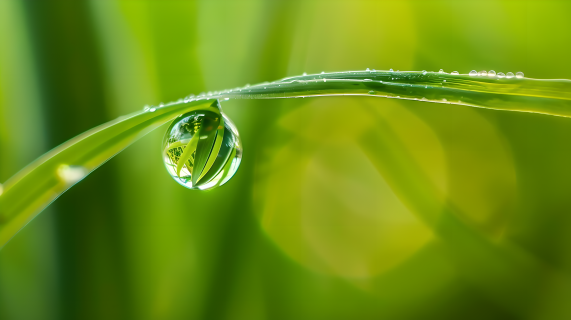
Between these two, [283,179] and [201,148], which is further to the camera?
[283,179]

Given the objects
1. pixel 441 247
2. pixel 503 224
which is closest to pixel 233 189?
pixel 441 247

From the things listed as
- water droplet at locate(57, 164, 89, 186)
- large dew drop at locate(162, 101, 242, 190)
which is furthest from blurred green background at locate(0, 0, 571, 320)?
water droplet at locate(57, 164, 89, 186)

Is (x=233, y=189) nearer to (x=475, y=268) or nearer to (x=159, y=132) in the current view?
(x=159, y=132)

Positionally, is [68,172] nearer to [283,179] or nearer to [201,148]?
[201,148]

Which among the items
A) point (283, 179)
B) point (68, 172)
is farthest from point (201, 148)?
point (283, 179)

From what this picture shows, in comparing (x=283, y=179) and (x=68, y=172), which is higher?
(x=283, y=179)

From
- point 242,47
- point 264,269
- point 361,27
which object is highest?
point 361,27
